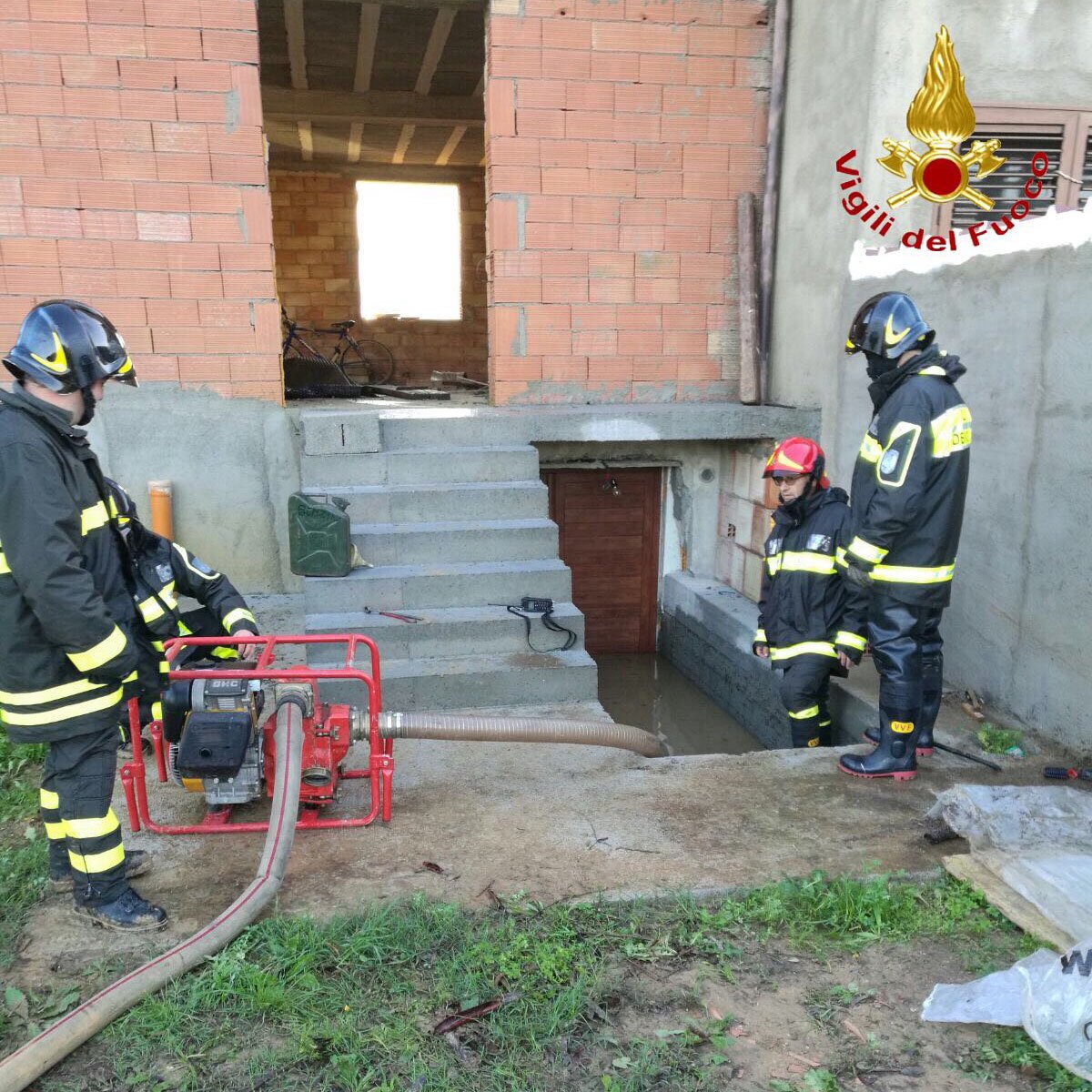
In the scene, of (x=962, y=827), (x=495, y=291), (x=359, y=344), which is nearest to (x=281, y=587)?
(x=495, y=291)

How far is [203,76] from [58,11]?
97cm

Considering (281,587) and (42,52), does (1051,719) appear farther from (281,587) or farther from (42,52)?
(42,52)

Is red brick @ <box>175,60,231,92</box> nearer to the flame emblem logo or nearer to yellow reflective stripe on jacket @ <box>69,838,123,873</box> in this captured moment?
the flame emblem logo

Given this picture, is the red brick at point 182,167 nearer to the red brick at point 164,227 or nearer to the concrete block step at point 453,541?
the red brick at point 164,227

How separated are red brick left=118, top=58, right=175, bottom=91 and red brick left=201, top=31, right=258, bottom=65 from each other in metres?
0.27

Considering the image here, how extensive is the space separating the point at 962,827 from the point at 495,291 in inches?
198

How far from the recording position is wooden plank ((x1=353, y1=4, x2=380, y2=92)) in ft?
26.7

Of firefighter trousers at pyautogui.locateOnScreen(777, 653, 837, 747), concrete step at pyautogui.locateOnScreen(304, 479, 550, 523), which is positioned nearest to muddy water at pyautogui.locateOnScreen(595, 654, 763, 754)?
firefighter trousers at pyautogui.locateOnScreen(777, 653, 837, 747)

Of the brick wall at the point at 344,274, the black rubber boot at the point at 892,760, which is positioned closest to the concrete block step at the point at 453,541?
the black rubber boot at the point at 892,760

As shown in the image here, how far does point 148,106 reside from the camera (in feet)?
20.4

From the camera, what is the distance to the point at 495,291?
6.91 meters

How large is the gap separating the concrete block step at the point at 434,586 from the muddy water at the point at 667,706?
186 cm

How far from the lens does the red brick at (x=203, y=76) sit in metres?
A: 6.21

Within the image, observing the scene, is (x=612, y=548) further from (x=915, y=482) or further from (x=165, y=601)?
(x=165, y=601)
